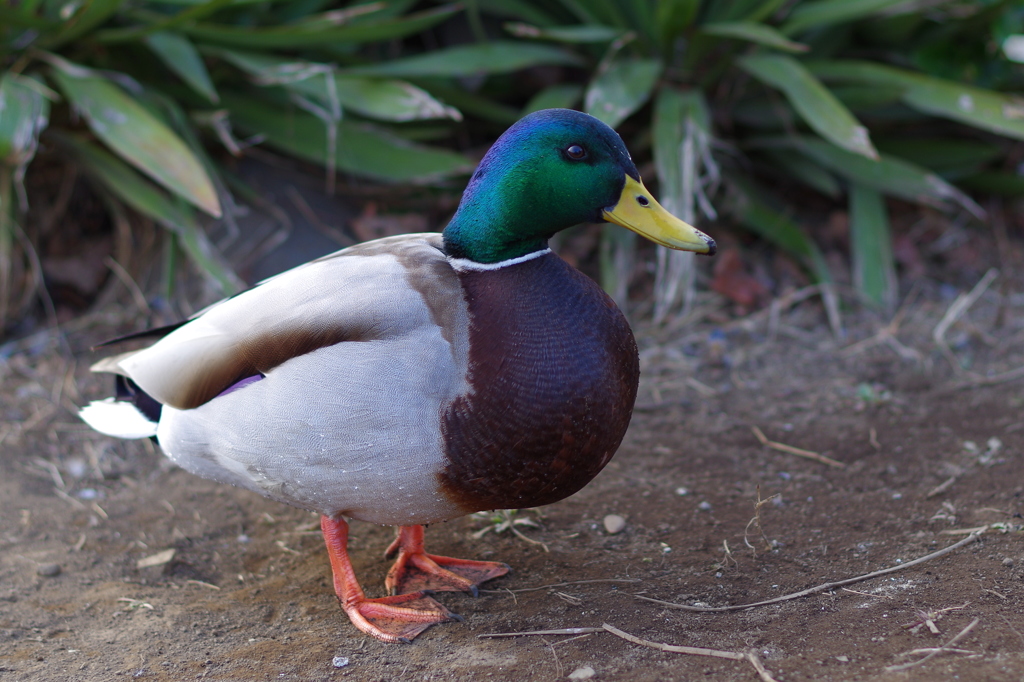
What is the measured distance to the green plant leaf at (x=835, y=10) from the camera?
13.5 feet

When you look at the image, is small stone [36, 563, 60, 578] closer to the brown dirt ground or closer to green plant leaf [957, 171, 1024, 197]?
the brown dirt ground

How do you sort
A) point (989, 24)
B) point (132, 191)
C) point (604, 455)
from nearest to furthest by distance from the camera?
1. point (604, 455)
2. point (132, 191)
3. point (989, 24)

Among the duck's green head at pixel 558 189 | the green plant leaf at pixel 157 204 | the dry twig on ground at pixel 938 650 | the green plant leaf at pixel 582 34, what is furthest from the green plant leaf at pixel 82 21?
the dry twig on ground at pixel 938 650

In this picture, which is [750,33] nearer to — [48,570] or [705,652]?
[705,652]

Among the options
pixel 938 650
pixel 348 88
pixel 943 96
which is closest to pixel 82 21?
pixel 348 88

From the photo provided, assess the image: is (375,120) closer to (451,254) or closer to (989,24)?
(451,254)

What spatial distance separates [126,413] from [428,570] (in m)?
1.05

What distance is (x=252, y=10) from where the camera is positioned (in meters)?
4.49

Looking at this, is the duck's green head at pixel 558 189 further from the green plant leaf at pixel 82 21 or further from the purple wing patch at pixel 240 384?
the green plant leaf at pixel 82 21

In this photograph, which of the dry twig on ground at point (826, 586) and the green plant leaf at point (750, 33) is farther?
the green plant leaf at point (750, 33)

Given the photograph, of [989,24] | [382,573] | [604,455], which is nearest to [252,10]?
[382,573]

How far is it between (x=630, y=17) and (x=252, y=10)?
175 cm

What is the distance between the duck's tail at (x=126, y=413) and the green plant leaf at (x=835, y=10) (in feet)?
10.3

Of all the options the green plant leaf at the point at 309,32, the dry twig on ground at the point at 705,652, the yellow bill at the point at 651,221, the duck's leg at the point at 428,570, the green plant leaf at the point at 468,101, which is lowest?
the duck's leg at the point at 428,570
